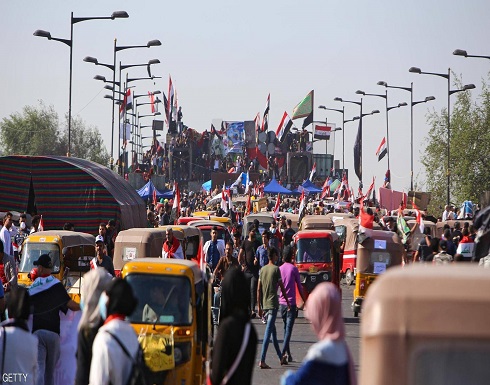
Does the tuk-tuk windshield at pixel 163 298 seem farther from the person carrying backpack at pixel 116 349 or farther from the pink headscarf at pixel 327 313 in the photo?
the pink headscarf at pixel 327 313

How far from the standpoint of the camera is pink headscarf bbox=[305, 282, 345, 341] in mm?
6461

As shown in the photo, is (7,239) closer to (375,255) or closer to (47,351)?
(375,255)

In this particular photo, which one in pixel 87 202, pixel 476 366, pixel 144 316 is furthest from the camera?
pixel 87 202

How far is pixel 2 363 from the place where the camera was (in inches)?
321

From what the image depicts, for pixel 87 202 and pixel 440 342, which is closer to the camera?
pixel 440 342

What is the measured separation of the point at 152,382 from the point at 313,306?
519 centimetres

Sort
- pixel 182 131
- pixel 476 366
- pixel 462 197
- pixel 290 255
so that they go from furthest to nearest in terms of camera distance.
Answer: pixel 182 131 < pixel 462 197 < pixel 290 255 < pixel 476 366

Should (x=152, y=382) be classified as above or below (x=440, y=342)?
below

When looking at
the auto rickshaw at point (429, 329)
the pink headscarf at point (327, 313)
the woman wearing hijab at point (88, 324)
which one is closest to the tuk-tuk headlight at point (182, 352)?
the woman wearing hijab at point (88, 324)

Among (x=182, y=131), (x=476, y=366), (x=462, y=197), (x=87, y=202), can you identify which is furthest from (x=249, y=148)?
(x=476, y=366)

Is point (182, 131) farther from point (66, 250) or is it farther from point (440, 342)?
point (440, 342)

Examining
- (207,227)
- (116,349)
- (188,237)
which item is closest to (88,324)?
(116,349)

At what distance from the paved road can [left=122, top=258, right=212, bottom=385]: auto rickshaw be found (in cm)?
252

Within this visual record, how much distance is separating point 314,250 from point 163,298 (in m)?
14.4
